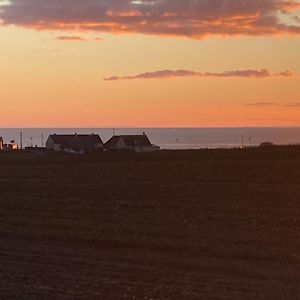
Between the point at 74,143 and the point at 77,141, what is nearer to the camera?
the point at 74,143

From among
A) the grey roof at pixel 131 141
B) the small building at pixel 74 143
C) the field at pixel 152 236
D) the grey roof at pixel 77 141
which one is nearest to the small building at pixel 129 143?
the grey roof at pixel 131 141

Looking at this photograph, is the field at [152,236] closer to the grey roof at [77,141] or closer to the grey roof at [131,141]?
the grey roof at [131,141]

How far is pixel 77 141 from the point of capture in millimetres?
95812

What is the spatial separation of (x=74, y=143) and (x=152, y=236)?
7695 centimetres

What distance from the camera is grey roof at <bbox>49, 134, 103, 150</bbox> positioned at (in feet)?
309

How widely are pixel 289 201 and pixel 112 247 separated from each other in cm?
998

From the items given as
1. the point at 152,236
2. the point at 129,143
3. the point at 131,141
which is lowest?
the point at 152,236

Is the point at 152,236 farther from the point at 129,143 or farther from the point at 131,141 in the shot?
the point at 131,141

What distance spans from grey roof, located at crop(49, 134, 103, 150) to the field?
56.8 m

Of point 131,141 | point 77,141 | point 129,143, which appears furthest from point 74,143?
point 131,141

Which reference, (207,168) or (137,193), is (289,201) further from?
(207,168)

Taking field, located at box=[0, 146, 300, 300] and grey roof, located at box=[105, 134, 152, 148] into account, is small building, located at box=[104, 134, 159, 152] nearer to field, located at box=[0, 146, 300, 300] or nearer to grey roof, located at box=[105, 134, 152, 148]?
grey roof, located at box=[105, 134, 152, 148]

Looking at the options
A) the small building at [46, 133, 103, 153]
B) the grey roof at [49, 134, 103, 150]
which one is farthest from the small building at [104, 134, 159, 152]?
the grey roof at [49, 134, 103, 150]

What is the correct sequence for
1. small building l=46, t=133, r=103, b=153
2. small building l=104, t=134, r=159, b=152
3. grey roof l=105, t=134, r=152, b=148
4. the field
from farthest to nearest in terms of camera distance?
1. small building l=46, t=133, r=103, b=153
2. grey roof l=105, t=134, r=152, b=148
3. small building l=104, t=134, r=159, b=152
4. the field
